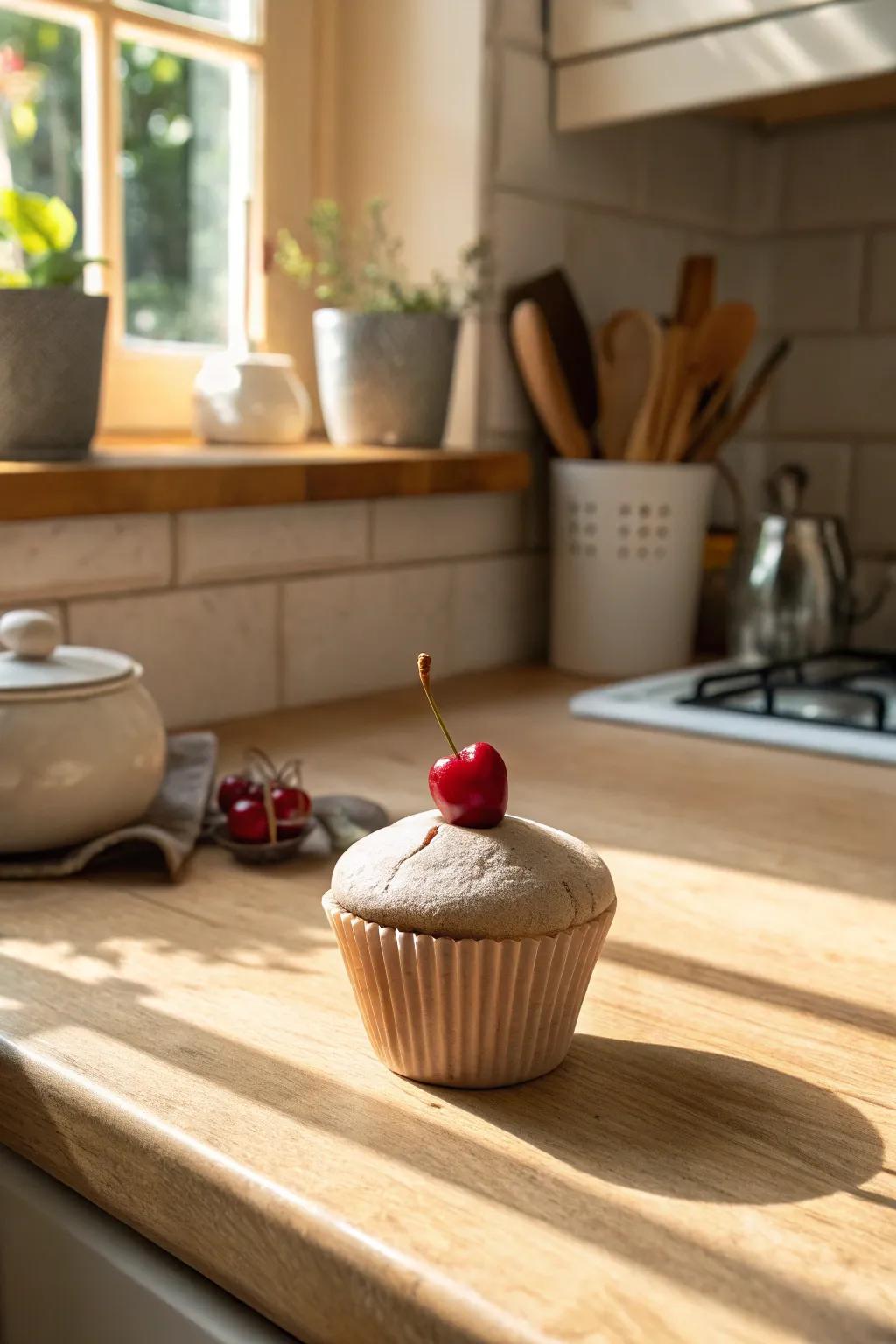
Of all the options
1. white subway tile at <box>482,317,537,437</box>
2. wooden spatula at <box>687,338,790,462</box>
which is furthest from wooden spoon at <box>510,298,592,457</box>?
wooden spatula at <box>687,338,790,462</box>

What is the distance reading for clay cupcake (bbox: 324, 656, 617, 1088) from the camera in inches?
21.5

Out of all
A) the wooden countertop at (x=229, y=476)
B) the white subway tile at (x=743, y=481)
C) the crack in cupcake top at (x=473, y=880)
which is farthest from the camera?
the white subway tile at (x=743, y=481)

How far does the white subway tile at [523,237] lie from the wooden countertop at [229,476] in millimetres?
188

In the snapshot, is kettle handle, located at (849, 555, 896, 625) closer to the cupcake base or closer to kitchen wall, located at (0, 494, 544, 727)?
kitchen wall, located at (0, 494, 544, 727)

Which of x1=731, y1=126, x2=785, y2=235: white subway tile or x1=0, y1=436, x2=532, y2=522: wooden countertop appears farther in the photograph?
x1=731, y1=126, x2=785, y2=235: white subway tile

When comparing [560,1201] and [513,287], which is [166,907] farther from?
[513,287]

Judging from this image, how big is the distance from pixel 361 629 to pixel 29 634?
56 cm

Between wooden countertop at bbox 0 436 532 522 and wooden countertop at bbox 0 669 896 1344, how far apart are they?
0.34m

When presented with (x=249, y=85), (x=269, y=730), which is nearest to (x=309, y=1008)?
(x=269, y=730)

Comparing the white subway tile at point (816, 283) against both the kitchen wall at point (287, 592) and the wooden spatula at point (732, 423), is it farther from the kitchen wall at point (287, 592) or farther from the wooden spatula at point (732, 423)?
the kitchen wall at point (287, 592)

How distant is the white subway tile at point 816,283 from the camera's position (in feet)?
5.37

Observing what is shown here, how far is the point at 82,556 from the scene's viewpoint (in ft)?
3.66

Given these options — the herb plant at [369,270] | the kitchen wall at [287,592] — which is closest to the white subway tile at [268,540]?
the kitchen wall at [287,592]

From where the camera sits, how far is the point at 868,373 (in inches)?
64.3
